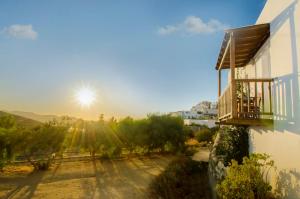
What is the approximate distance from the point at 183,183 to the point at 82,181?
512cm

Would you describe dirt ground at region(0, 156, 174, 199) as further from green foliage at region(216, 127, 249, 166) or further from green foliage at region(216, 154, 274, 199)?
green foliage at region(216, 154, 274, 199)

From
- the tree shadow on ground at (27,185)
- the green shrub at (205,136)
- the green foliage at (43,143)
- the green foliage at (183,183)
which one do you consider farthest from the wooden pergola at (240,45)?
the green shrub at (205,136)

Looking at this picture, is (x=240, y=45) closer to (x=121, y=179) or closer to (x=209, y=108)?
(x=121, y=179)

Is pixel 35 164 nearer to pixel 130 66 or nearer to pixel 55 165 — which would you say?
pixel 55 165

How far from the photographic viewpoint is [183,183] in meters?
11.1

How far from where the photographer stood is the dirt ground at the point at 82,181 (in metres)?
10.3

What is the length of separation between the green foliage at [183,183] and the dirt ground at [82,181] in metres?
0.66

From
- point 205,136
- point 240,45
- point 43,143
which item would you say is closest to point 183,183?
point 240,45

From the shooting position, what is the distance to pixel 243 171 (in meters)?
5.86

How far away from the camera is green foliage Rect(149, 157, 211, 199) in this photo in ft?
32.3

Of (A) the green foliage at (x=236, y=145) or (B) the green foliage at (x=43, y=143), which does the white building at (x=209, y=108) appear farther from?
(A) the green foliage at (x=236, y=145)

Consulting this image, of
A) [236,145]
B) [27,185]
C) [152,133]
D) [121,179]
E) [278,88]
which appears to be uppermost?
[278,88]

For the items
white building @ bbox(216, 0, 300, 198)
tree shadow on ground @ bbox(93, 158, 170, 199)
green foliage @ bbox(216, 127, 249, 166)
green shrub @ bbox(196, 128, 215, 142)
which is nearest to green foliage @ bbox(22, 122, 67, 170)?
tree shadow on ground @ bbox(93, 158, 170, 199)

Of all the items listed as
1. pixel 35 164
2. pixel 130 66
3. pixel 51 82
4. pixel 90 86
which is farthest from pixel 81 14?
pixel 35 164
